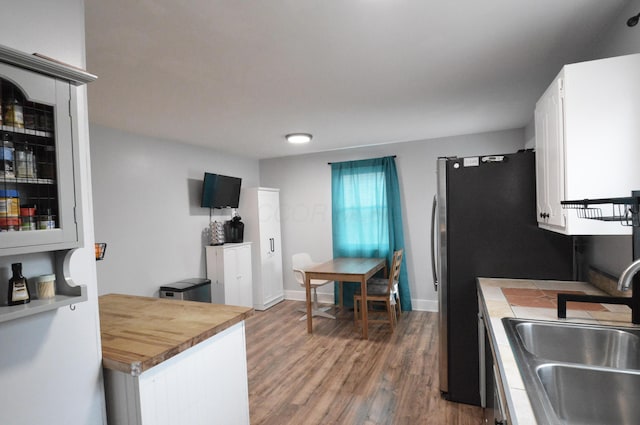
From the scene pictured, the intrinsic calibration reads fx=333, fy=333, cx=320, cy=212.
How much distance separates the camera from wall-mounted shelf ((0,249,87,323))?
948 mm

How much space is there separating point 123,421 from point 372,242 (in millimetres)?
4007

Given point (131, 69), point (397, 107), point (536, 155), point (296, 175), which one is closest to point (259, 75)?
point (131, 69)

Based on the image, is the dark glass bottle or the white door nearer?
the dark glass bottle

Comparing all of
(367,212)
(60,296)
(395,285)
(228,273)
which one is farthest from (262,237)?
(60,296)

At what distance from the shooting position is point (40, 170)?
3.31 ft

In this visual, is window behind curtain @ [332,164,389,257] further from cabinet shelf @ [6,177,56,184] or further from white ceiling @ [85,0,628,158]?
cabinet shelf @ [6,177,56,184]

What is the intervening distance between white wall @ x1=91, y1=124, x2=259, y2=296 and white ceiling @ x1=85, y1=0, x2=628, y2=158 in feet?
1.16

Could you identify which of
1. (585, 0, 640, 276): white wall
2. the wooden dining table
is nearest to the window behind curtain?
the wooden dining table

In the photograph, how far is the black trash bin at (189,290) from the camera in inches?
150

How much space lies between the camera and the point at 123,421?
127 cm

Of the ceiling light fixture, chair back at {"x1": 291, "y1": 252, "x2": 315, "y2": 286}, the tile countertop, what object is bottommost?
chair back at {"x1": 291, "y1": 252, "x2": 315, "y2": 286}

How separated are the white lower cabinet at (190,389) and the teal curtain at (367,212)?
11.0 ft

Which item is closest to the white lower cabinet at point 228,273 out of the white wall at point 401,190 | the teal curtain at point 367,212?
the white wall at point 401,190

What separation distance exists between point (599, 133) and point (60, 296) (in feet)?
7.11
